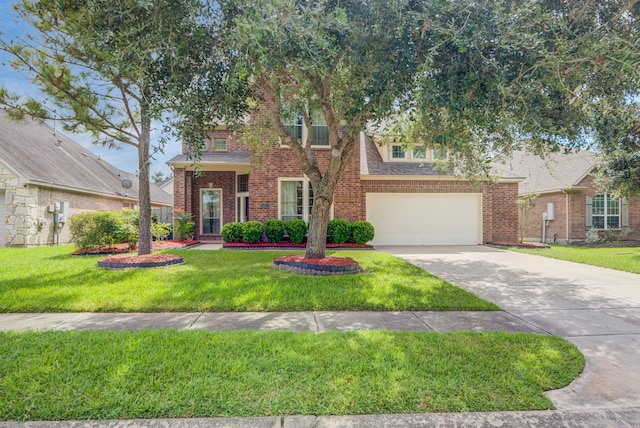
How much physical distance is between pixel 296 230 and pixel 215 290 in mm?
6405

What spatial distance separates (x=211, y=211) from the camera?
15.1 meters

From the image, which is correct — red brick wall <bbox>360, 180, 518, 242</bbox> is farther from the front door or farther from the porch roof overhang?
the porch roof overhang

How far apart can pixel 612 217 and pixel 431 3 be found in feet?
59.9

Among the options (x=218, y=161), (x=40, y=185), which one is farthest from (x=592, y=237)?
(x=40, y=185)

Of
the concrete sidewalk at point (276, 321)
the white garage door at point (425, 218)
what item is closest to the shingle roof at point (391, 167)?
the white garage door at point (425, 218)

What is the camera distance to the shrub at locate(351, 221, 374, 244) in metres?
12.1

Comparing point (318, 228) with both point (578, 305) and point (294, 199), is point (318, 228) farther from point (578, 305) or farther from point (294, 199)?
point (578, 305)

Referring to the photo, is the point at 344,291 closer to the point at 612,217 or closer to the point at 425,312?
the point at 425,312

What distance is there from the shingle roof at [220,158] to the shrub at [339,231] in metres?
4.54

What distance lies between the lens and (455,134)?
236 inches

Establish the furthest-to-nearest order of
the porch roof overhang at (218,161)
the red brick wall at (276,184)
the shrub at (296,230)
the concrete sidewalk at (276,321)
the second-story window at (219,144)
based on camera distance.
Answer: the second-story window at (219,144), the porch roof overhang at (218,161), the red brick wall at (276,184), the shrub at (296,230), the concrete sidewalk at (276,321)

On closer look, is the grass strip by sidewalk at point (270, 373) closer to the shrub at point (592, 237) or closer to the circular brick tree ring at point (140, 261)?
the circular brick tree ring at point (140, 261)

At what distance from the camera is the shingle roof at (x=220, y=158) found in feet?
43.8

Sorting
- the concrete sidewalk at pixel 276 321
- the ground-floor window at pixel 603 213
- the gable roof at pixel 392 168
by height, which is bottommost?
the concrete sidewalk at pixel 276 321
